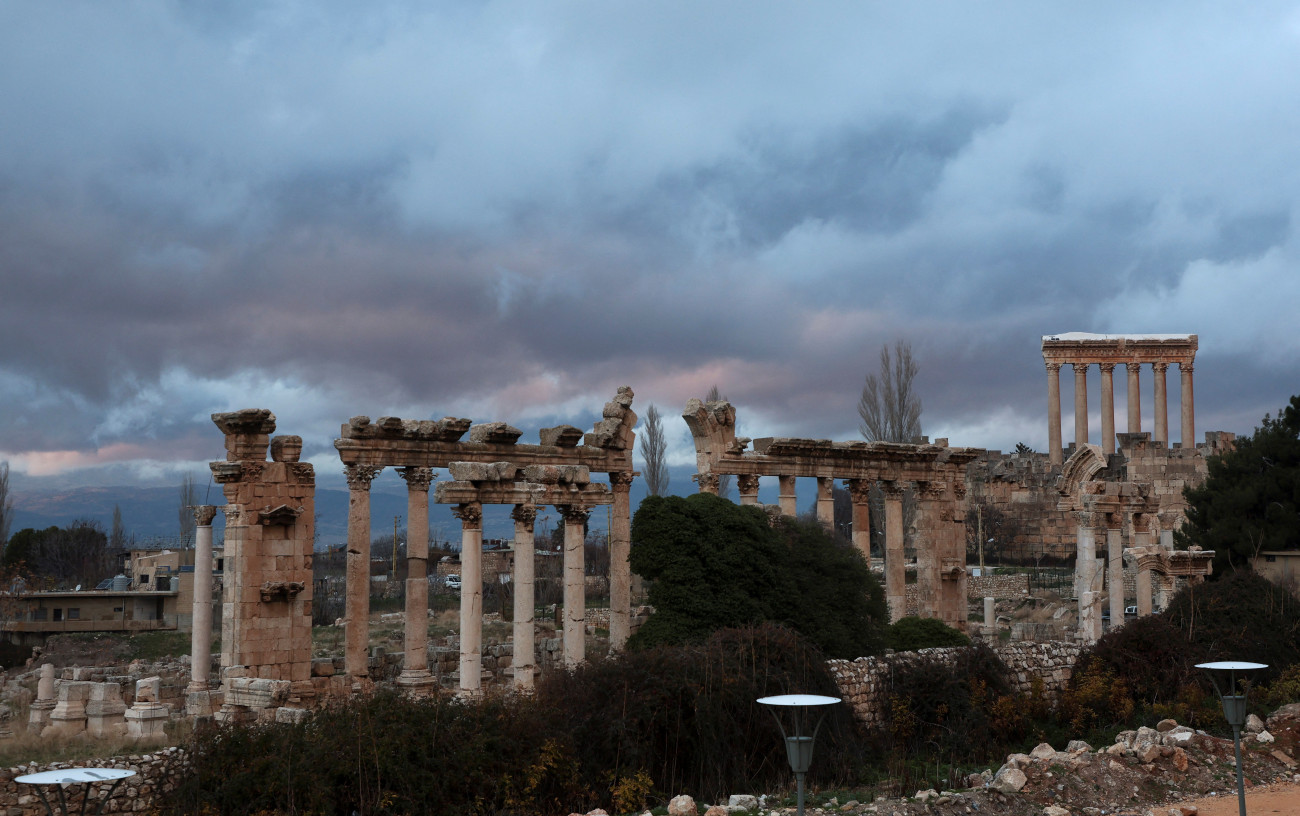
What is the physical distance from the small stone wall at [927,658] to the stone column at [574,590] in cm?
462

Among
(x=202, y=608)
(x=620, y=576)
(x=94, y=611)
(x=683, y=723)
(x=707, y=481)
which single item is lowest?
(x=94, y=611)

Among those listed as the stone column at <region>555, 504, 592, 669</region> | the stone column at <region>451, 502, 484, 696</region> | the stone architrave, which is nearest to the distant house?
the stone architrave

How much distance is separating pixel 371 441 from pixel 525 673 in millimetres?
6007

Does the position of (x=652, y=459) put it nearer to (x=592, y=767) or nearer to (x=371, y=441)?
(x=371, y=441)

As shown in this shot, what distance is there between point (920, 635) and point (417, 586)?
11296mm

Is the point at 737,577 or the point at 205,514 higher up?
the point at 205,514

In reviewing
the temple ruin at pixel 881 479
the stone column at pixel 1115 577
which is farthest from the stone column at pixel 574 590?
the stone column at pixel 1115 577

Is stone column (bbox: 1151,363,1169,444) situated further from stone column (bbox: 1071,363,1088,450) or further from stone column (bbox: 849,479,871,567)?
stone column (bbox: 849,479,871,567)

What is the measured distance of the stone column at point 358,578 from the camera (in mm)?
23078

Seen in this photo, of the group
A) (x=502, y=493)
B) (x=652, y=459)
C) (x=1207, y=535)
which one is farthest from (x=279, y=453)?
(x=652, y=459)

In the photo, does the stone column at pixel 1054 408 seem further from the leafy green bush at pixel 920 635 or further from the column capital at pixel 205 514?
the column capital at pixel 205 514

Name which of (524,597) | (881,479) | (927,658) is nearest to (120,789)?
(524,597)

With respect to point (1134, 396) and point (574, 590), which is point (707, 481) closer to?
point (574, 590)

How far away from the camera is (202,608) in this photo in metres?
24.0
